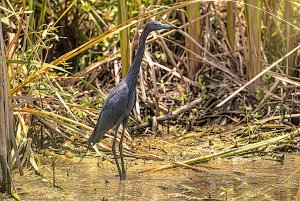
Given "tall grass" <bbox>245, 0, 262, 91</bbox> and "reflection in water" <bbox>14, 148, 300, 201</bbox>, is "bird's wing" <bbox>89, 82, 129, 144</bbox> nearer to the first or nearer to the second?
"reflection in water" <bbox>14, 148, 300, 201</bbox>

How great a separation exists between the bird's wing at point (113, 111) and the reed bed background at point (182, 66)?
0.43 meters

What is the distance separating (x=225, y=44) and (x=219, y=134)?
4.32 feet

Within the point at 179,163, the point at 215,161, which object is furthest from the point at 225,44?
the point at 179,163

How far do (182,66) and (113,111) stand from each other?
2076mm

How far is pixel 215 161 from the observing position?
5.49m

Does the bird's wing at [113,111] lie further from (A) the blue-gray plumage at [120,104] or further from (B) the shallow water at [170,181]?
(B) the shallow water at [170,181]

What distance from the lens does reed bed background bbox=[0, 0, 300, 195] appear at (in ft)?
19.5

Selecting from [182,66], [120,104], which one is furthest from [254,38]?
[120,104]

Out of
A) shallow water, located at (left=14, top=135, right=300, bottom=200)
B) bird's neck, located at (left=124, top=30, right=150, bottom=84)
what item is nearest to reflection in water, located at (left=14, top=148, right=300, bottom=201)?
shallow water, located at (left=14, top=135, right=300, bottom=200)

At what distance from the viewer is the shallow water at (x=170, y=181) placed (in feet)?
14.8

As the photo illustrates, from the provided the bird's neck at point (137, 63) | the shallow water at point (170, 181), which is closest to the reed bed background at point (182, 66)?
the shallow water at point (170, 181)

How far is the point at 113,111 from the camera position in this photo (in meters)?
5.14

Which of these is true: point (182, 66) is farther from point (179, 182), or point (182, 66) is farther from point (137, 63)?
point (179, 182)

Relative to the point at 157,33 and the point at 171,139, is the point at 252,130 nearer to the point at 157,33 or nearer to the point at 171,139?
the point at 171,139
